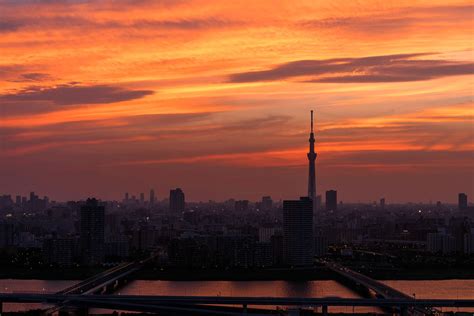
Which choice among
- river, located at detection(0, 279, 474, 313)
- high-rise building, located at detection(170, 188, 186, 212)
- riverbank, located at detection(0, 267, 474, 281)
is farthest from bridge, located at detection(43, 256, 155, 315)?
high-rise building, located at detection(170, 188, 186, 212)

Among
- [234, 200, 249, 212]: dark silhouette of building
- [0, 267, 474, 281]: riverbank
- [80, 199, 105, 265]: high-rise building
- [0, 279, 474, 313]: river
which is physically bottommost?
[0, 279, 474, 313]: river

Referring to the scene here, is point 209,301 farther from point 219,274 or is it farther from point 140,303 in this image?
point 219,274

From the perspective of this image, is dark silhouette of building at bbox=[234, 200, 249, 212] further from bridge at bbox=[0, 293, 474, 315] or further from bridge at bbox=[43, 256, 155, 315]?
bridge at bbox=[0, 293, 474, 315]

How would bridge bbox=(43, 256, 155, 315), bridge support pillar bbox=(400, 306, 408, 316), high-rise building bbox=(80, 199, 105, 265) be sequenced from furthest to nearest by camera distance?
high-rise building bbox=(80, 199, 105, 265) → bridge bbox=(43, 256, 155, 315) → bridge support pillar bbox=(400, 306, 408, 316)

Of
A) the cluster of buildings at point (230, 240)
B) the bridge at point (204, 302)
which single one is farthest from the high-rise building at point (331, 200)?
the bridge at point (204, 302)

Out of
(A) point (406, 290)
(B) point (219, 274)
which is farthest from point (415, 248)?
(A) point (406, 290)

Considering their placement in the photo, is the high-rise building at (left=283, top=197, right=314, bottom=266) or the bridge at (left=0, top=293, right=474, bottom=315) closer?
the bridge at (left=0, top=293, right=474, bottom=315)

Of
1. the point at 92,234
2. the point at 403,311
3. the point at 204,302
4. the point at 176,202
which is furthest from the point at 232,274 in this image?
the point at 176,202
